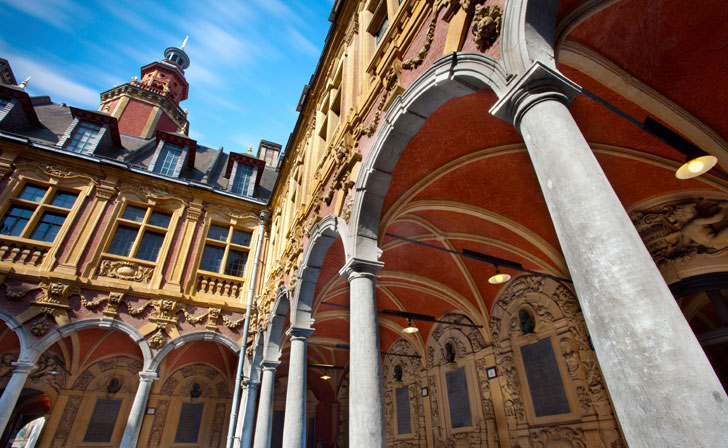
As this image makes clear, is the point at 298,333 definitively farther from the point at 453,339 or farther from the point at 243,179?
the point at 243,179

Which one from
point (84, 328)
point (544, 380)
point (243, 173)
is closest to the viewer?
point (544, 380)

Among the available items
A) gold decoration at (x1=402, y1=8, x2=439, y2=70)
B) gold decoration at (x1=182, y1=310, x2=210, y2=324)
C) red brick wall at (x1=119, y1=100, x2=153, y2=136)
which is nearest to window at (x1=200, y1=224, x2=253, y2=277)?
gold decoration at (x1=182, y1=310, x2=210, y2=324)

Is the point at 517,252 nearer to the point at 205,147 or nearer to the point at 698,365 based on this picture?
the point at 698,365

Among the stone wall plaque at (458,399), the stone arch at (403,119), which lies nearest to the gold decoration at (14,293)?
the stone arch at (403,119)

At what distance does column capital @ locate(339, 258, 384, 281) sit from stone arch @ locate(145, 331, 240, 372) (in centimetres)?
915

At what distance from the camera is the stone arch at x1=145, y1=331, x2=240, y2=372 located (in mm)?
10977

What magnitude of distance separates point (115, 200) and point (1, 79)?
10.7 metres

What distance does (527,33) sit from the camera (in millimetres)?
2686

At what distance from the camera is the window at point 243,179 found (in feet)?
53.9

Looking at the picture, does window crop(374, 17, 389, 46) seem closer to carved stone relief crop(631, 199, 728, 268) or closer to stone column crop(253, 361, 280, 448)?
carved stone relief crop(631, 199, 728, 268)

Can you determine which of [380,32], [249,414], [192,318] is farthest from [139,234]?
[380,32]

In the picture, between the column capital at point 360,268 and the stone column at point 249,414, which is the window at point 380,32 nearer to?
the column capital at point 360,268

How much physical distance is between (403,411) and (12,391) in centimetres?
1104

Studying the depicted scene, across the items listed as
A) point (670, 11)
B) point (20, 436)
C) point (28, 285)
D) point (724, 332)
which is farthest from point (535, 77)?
point (20, 436)
